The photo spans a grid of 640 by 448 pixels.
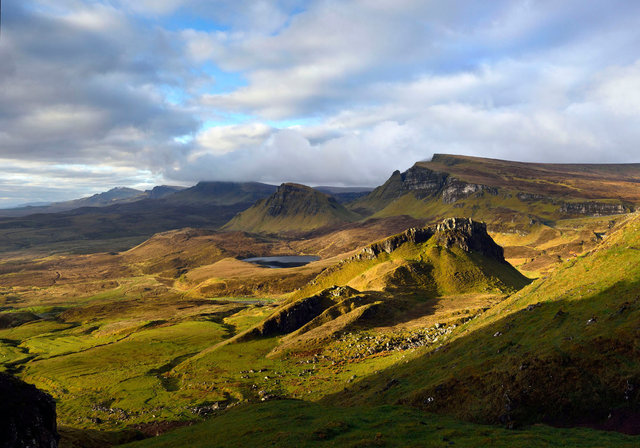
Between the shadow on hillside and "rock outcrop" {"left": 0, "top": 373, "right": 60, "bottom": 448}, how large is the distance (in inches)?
1752

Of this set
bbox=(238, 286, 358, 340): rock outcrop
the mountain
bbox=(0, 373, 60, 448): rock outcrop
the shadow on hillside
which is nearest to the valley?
the shadow on hillside

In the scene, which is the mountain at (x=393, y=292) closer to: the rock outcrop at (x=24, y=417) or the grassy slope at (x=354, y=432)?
the grassy slope at (x=354, y=432)

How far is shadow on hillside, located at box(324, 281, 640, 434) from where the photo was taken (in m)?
37.7

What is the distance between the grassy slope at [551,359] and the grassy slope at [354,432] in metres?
4.39

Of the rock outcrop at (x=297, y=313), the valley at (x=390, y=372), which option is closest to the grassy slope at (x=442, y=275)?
the valley at (x=390, y=372)

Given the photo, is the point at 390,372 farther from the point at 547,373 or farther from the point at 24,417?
the point at 24,417

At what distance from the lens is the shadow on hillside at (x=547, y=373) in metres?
37.7

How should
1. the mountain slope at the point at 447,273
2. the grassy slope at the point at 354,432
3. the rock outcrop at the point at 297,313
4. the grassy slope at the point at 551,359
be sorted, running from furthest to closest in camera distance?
1. the mountain slope at the point at 447,273
2. the rock outcrop at the point at 297,313
3. the grassy slope at the point at 551,359
4. the grassy slope at the point at 354,432

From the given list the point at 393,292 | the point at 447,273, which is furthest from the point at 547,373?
the point at 447,273

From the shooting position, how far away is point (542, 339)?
170 ft

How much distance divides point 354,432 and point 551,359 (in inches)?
1004

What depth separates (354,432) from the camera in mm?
40156

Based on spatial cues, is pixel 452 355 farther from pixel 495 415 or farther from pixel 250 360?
pixel 250 360

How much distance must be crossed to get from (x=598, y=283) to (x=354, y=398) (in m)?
47.5
